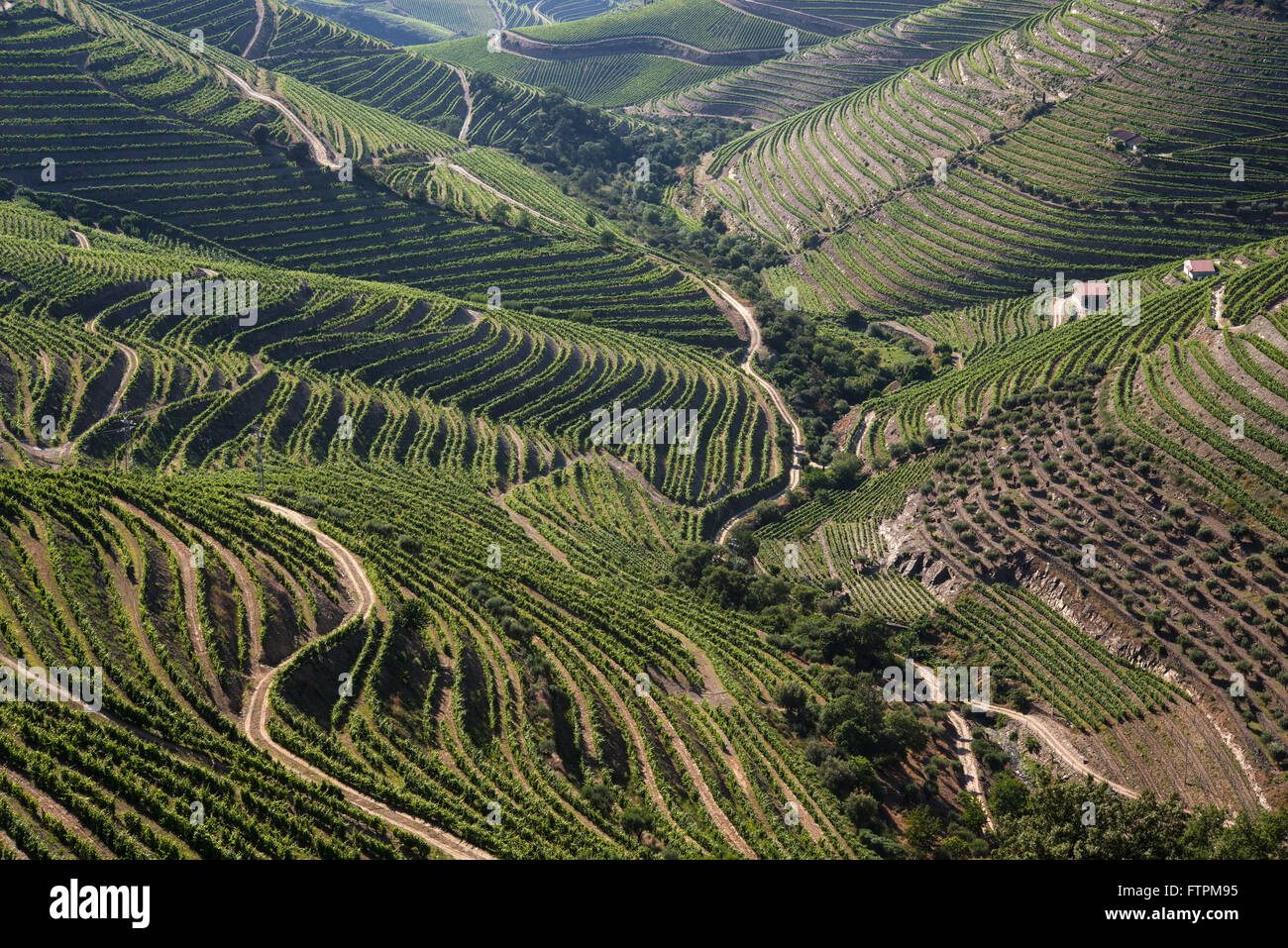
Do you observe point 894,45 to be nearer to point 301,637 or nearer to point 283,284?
point 283,284

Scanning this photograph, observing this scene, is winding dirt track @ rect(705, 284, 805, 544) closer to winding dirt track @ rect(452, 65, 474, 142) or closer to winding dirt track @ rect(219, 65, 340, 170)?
winding dirt track @ rect(219, 65, 340, 170)

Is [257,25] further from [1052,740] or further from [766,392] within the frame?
[1052,740]

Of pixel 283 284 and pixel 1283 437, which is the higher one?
pixel 283 284

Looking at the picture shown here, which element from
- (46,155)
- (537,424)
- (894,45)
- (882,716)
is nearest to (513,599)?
(882,716)

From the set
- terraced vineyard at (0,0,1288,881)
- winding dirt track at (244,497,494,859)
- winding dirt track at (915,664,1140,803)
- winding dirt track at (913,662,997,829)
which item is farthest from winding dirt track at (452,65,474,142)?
winding dirt track at (915,664,1140,803)

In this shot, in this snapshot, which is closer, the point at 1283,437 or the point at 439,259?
the point at 1283,437
